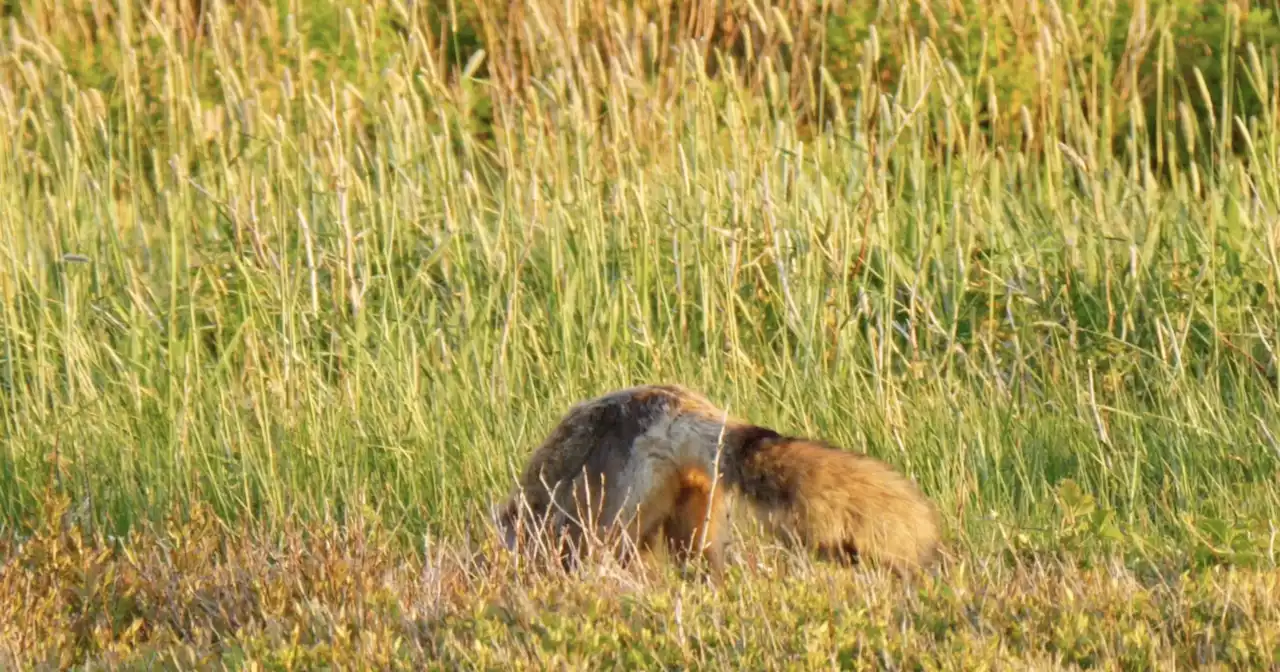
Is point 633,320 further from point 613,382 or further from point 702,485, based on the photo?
point 702,485

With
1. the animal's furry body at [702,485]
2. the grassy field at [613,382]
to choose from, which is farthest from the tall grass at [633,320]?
the animal's furry body at [702,485]

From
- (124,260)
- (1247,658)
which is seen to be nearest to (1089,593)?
(1247,658)

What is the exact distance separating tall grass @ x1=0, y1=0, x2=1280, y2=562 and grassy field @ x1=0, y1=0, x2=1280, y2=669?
2 cm

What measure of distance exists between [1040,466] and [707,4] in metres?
4.55

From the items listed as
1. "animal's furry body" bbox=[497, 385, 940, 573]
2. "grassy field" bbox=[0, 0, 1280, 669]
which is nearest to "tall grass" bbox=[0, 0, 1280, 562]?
"grassy field" bbox=[0, 0, 1280, 669]

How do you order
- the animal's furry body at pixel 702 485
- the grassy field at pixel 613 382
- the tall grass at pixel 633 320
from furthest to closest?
the tall grass at pixel 633 320, the animal's furry body at pixel 702 485, the grassy field at pixel 613 382

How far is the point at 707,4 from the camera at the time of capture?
8.97m

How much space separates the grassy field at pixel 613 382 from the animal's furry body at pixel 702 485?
0.31 feet

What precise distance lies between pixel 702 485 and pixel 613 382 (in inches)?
66.1

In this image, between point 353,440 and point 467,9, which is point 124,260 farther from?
point 467,9

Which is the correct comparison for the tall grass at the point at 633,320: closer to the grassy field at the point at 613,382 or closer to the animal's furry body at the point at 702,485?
the grassy field at the point at 613,382

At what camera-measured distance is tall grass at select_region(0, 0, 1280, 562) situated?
5070mm

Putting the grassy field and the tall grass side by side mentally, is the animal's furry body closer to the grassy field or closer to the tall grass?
the grassy field

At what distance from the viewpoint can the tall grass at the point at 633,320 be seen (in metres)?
5.07
